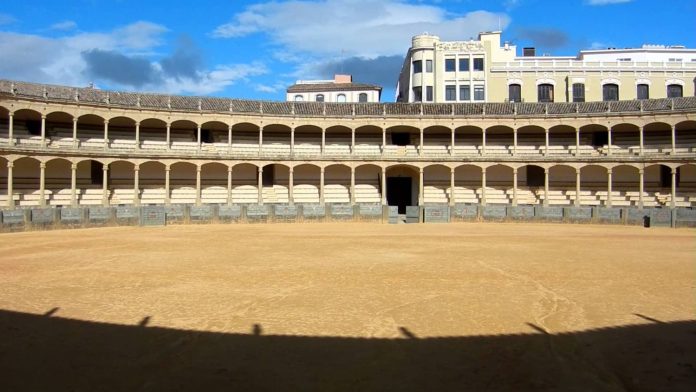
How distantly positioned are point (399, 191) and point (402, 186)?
0.53 m

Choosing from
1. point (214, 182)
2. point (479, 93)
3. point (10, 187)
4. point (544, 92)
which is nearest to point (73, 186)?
point (10, 187)

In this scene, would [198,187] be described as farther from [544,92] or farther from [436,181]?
[544,92]

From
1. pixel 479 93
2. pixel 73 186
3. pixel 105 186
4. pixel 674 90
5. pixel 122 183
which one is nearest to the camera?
pixel 73 186

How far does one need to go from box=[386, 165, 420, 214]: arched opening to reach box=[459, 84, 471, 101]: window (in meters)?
12.1

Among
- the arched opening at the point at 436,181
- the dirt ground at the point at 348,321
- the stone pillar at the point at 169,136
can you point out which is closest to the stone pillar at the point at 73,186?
the stone pillar at the point at 169,136

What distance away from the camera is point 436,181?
4369cm

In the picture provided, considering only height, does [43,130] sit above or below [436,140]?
below

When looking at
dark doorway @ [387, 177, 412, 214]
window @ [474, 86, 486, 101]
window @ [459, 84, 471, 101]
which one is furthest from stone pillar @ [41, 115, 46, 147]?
window @ [474, 86, 486, 101]

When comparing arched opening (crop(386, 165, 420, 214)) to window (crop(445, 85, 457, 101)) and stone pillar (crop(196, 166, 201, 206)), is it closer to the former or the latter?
window (crop(445, 85, 457, 101))

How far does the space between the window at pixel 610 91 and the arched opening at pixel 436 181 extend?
18651 mm

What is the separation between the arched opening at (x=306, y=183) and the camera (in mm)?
42094

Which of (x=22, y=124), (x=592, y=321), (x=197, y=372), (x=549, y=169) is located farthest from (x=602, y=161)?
(x=22, y=124)

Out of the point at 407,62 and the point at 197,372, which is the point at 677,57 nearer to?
the point at 407,62

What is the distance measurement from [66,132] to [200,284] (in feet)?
105
